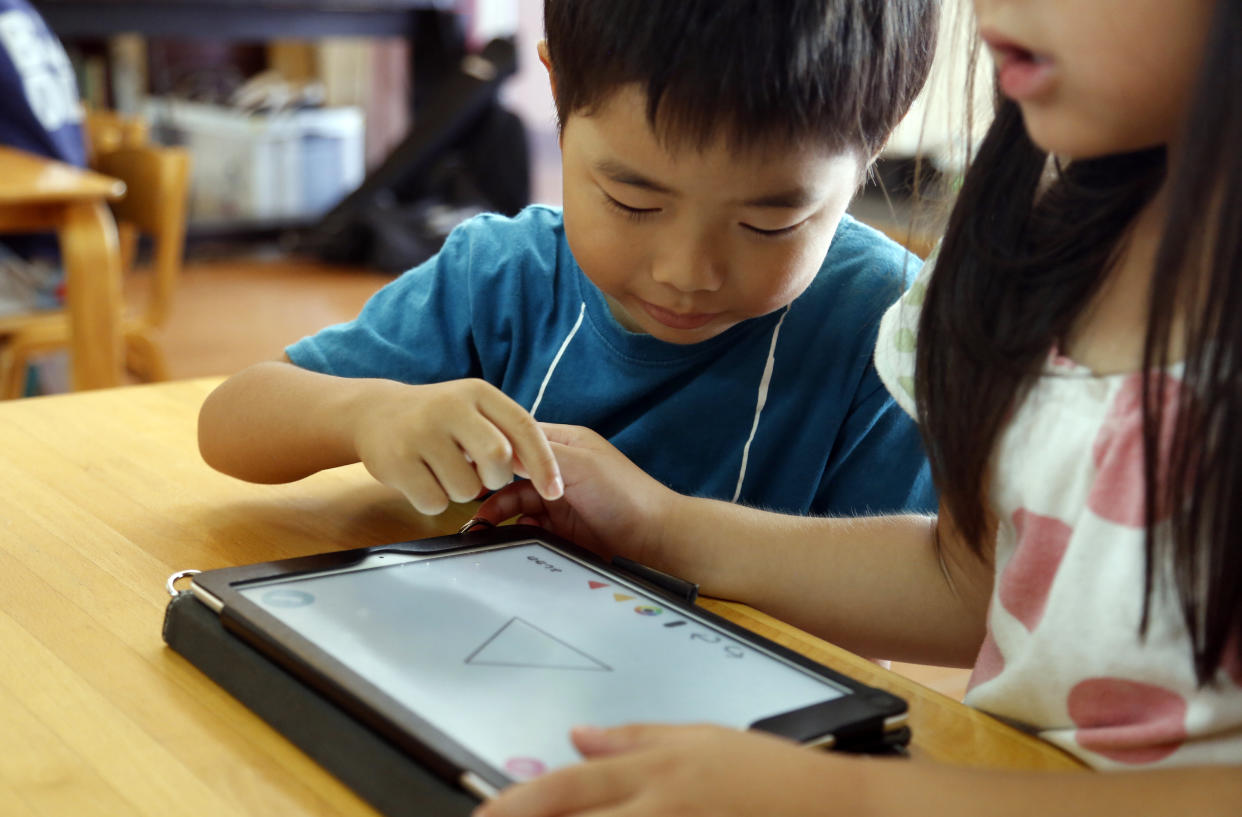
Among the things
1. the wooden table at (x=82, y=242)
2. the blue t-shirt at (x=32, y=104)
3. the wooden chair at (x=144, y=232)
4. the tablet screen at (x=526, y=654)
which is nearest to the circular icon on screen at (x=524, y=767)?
the tablet screen at (x=526, y=654)

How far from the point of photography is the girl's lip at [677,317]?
71 cm

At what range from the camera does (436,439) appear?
614 millimetres

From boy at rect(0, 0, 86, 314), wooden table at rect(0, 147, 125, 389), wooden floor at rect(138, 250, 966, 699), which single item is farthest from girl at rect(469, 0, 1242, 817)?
wooden floor at rect(138, 250, 966, 699)

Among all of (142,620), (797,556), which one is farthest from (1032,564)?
(142,620)

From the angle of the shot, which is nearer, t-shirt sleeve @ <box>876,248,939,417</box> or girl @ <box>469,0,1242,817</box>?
girl @ <box>469,0,1242,817</box>

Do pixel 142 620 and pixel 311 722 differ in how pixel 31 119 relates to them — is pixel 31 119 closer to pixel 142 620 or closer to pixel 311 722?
pixel 142 620

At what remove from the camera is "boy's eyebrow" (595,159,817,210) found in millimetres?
639

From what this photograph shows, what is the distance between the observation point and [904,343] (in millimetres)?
649

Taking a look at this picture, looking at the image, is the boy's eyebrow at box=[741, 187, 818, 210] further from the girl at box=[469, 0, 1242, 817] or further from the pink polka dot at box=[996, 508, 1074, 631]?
the pink polka dot at box=[996, 508, 1074, 631]

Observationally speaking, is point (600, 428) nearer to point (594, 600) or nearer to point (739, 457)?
point (739, 457)

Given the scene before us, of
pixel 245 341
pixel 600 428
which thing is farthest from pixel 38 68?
pixel 600 428

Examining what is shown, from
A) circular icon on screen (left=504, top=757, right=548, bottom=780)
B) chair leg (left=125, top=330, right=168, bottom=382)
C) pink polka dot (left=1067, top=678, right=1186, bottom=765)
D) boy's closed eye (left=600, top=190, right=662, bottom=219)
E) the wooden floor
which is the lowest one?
the wooden floor

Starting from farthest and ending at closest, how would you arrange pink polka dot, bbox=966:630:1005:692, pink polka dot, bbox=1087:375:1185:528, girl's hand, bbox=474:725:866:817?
1. pink polka dot, bbox=966:630:1005:692
2. pink polka dot, bbox=1087:375:1185:528
3. girl's hand, bbox=474:725:866:817

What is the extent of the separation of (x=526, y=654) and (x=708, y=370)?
0.38m
